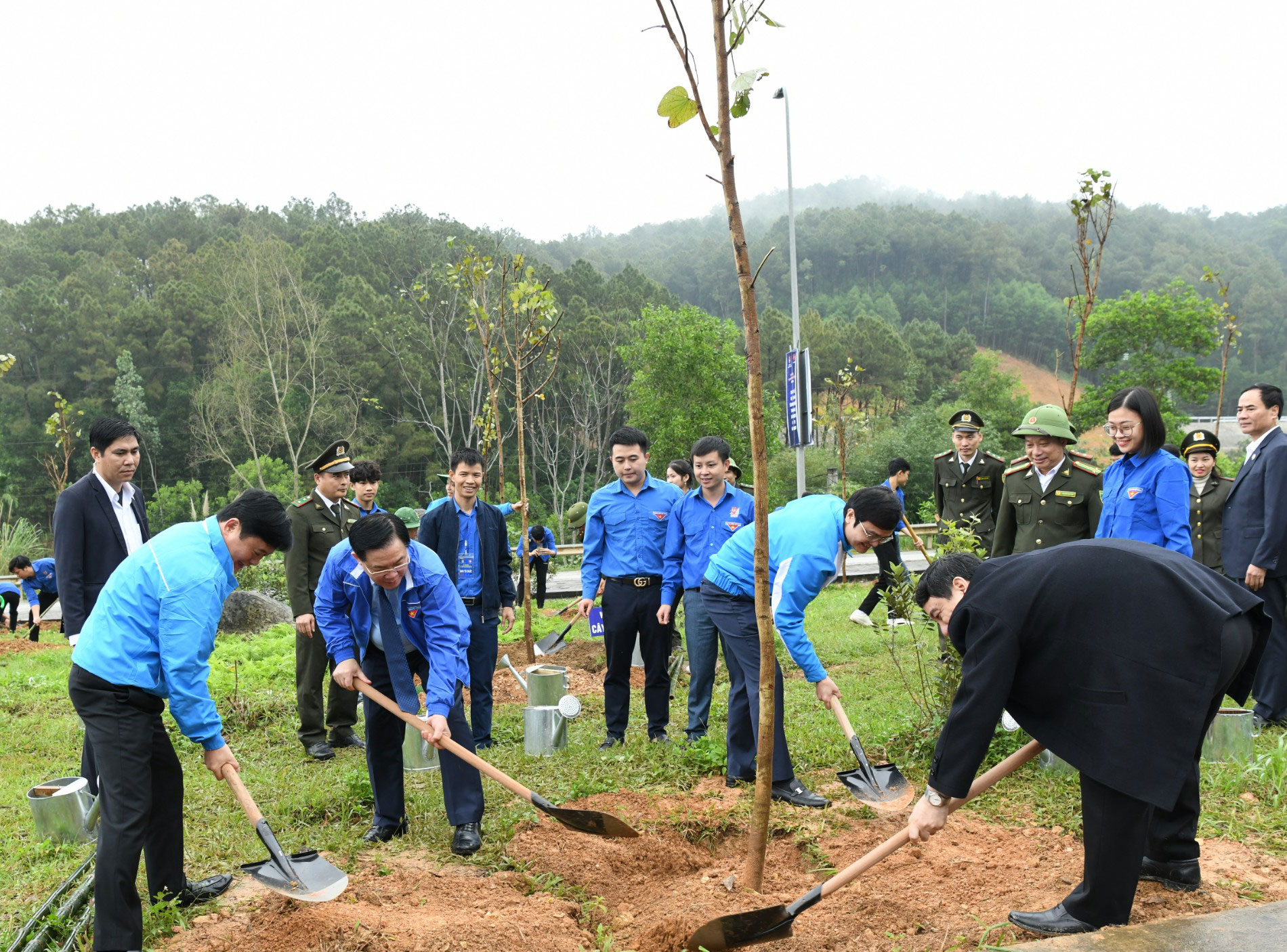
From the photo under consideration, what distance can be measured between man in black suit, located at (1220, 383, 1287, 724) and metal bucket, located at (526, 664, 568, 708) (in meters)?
4.13

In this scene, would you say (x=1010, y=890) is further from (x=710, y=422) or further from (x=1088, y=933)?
(x=710, y=422)

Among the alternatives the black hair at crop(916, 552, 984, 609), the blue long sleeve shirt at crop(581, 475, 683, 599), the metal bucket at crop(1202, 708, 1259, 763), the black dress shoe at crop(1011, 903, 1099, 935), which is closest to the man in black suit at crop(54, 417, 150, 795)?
the blue long sleeve shirt at crop(581, 475, 683, 599)

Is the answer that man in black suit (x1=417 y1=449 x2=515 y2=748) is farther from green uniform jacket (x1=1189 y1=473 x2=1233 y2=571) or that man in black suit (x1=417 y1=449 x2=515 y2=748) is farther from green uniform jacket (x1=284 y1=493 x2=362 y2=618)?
green uniform jacket (x1=1189 y1=473 x2=1233 y2=571)

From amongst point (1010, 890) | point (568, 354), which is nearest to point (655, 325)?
point (568, 354)

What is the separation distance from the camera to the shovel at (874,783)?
3881 mm

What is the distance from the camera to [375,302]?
40.8m

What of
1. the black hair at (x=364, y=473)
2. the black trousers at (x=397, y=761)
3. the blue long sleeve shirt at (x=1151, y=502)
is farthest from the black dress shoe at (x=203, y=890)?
the blue long sleeve shirt at (x=1151, y=502)

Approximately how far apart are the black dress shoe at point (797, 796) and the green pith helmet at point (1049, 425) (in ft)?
8.04

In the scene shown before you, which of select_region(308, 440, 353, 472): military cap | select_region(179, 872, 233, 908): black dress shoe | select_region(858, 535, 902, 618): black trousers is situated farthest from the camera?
select_region(858, 535, 902, 618): black trousers

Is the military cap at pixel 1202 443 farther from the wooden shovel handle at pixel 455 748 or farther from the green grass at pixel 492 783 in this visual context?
the wooden shovel handle at pixel 455 748

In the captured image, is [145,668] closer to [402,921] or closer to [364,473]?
[402,921]

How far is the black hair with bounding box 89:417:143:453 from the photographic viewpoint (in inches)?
174

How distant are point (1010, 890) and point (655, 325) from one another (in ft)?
106

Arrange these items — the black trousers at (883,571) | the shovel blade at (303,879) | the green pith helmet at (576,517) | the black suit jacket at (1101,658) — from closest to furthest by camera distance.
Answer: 1. the black suit jacket at (1101,658)
2. the shovel blade at (303,879)
3. the black trousers at (883,571)
4. the green pith helmet at (576,517)
